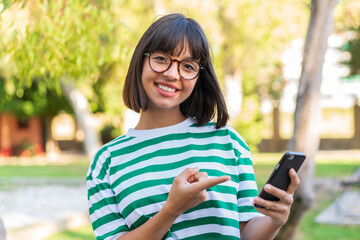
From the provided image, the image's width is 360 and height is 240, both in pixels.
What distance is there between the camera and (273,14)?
439 inches

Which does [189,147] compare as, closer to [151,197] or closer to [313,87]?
[151,197]

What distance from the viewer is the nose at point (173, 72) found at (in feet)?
5.34

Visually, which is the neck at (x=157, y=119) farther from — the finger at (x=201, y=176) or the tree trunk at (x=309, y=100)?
the tree trunk at (x=309, y=100)

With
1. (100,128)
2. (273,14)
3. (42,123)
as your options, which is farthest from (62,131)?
(273,14)

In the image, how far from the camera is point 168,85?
1.65 metres

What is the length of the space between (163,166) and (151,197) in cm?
11

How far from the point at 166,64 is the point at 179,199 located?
0.46 m

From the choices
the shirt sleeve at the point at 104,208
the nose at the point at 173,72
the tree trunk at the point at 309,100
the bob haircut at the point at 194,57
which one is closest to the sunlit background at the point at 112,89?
the tree trunk at the point at 309,100

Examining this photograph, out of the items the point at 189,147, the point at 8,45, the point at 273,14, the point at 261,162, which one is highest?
the point at 273,14

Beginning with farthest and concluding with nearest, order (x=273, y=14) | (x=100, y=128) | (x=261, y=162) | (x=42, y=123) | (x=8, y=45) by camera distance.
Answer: (x=42, y=123) < (x=100, y=128) < (x=261, y=162) < (x=273, y=14) < (x=8, y=45)

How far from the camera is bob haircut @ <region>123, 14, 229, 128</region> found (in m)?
1.64

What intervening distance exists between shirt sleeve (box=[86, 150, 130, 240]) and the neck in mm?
198

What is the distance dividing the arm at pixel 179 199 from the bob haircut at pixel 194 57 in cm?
34

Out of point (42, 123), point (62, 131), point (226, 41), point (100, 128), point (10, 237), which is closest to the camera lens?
point (10, 237)
